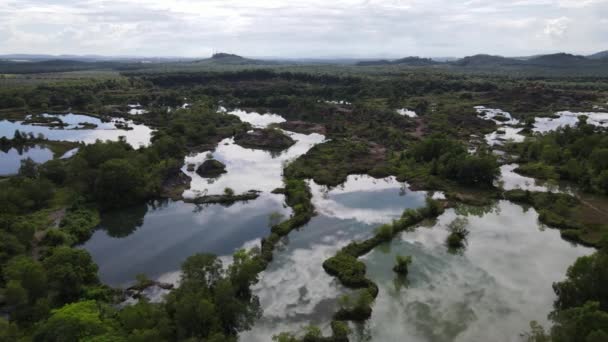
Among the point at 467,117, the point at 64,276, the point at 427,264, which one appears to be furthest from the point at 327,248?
the point at 467,117

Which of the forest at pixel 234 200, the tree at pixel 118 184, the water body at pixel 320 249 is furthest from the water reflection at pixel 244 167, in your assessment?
the water body at pixel 320 249

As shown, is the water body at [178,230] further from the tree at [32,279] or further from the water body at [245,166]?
the tree at [32,279]

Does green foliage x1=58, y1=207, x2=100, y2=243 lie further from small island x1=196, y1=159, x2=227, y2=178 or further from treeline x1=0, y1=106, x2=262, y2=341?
small island x1=196, y1=159, x2=227, y2=178

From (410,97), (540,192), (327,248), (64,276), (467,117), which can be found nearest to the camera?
(64,276)

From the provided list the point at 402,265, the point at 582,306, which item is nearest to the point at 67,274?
the point at 402,265

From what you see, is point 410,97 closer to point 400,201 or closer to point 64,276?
point 400,201

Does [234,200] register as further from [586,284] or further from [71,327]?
[586,284]

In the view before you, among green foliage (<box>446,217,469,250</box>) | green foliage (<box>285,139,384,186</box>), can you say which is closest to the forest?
green foliage (<box>285,139,384,186</box>)
